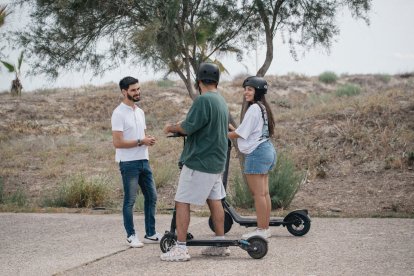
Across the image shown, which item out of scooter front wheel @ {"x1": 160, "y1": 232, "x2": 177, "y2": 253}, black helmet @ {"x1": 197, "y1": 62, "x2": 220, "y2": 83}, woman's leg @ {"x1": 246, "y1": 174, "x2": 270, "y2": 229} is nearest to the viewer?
black helmet @ {"x1": 197, "y1": 62, "x2": 220, "y2": 83}

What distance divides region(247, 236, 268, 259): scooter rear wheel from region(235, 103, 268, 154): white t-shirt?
41.9 inches

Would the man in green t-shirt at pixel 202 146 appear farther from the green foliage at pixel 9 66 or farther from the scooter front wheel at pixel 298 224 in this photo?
the green foliage at pixel 9 66

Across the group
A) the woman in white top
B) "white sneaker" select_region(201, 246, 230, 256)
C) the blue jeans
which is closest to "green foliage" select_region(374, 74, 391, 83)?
the woman in white top

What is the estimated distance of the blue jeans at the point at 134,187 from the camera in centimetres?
738

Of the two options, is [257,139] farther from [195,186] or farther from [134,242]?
[134,242]

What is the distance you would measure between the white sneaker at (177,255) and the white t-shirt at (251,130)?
1.33 metres

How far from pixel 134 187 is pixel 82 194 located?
5.58 m

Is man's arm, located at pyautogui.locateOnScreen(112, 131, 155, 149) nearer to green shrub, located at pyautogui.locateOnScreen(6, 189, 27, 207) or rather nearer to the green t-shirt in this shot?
the green t-shirt

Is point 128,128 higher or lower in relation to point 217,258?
higher

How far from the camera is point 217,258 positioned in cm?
678

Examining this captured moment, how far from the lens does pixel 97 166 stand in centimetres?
1931

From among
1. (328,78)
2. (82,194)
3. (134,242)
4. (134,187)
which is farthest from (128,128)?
(328,78)

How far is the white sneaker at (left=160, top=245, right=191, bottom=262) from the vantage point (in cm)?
655

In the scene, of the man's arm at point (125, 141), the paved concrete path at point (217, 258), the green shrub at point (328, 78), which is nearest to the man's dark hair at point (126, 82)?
the man's arm at point (125, 141)
